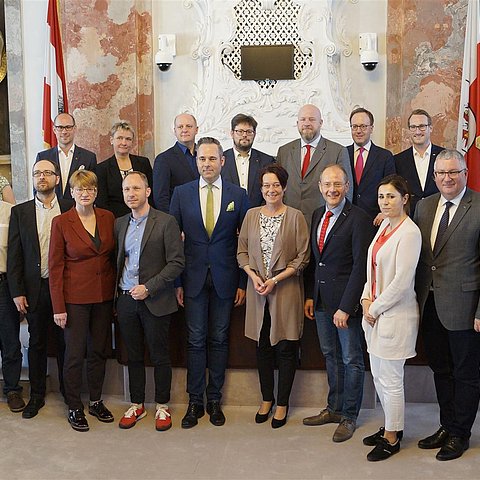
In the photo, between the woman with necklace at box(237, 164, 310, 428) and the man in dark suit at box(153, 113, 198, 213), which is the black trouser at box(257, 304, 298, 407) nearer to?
the woman with necklace at box(237, 164, 310, 428)

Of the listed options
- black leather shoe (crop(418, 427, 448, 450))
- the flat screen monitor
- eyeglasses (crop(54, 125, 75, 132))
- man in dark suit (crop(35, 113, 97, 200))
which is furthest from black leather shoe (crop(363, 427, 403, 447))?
the flat screen monitor

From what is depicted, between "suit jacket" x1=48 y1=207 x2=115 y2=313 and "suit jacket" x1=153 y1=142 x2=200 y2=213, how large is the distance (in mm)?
654

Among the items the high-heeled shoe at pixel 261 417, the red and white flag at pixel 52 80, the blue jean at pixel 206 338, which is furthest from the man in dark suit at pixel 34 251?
the red and white flag at pixel 52 80

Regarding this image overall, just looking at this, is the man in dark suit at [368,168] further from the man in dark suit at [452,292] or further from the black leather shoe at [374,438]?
the black leather shoe at [374,438]

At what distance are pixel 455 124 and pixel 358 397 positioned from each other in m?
3.05

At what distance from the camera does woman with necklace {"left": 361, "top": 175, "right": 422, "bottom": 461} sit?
11.6 ft

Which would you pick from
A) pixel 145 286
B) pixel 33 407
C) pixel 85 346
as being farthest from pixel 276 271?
pixel 33 407

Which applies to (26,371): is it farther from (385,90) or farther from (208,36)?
(385,90)

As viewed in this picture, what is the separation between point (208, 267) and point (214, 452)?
1085 mm

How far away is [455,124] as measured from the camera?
19.8 feet

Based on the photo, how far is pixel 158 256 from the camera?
4.10 metres

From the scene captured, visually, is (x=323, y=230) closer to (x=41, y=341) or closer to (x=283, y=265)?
A: (x=283, y=265)

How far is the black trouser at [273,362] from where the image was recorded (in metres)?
4.14

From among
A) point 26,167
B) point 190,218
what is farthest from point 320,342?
point 26,167
